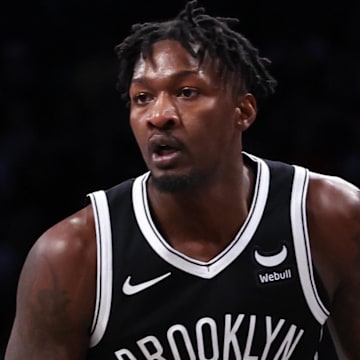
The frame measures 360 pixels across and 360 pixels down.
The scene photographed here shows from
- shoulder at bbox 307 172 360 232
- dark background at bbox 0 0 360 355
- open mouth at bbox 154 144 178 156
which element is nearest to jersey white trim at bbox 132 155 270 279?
shoulder at bbox 307 172 360 232

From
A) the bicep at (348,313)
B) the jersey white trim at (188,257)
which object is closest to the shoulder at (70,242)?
the jersey white trim at (188,257)

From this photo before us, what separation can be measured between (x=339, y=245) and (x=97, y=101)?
2736 mm

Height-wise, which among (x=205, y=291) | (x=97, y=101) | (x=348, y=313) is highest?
(x=97, y=101)

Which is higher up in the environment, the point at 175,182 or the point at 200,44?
the point at 200,44

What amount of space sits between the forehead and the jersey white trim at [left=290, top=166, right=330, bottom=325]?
0.36 m

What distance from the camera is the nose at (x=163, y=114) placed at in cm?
219

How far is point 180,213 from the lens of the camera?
2.36 metres

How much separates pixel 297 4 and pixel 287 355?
3287 millimetres

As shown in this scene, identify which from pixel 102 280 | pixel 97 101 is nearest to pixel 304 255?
pixel 102 280

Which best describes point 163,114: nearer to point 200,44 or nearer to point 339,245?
point 200,44

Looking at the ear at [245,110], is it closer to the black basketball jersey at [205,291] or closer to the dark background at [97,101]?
the black basketball jersey at [205,291]

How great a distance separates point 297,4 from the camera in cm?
539

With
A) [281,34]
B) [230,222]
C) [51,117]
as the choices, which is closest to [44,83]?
[51,117]

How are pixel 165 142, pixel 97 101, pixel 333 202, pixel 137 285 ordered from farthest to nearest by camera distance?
pixel 97 101
pixel 333 202
pixel 137 285
pixel 165 142
